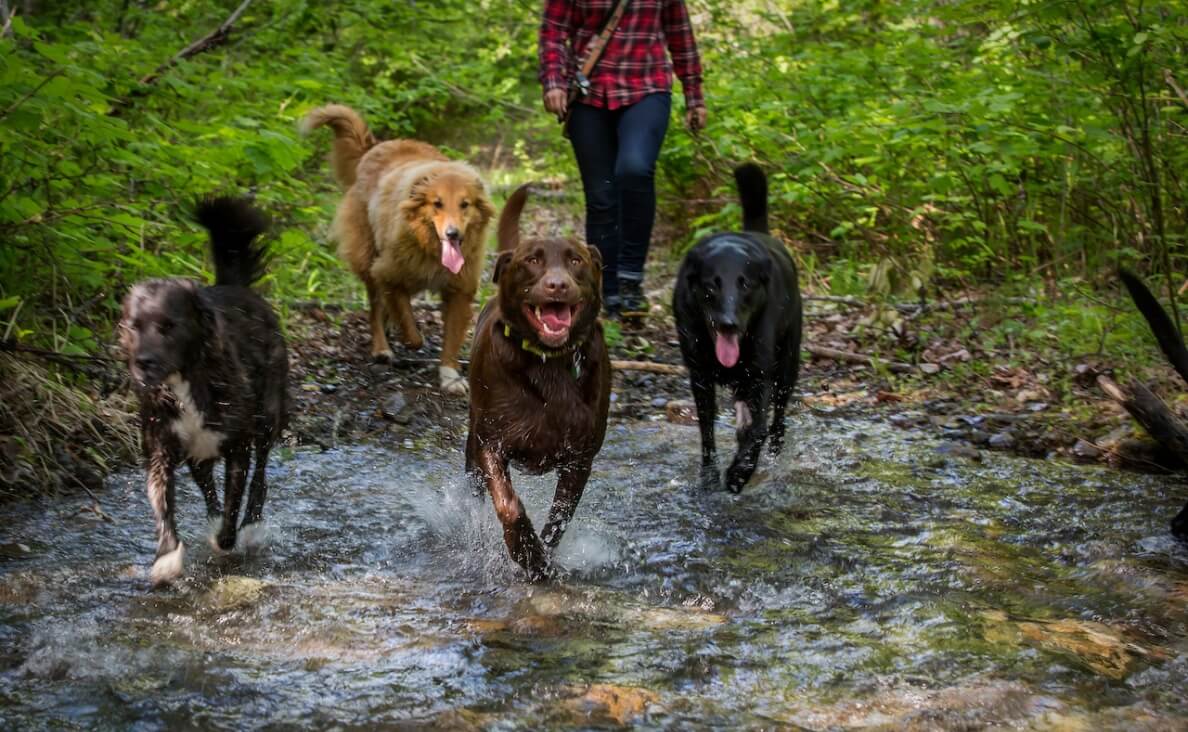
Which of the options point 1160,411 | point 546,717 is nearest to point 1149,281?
point 1160,411

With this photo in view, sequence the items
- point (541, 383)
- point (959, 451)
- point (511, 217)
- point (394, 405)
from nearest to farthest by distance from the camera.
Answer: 1. point (541, 383)
2. point (511, 217)
3. point (959, 451)
4. point (394, 405)

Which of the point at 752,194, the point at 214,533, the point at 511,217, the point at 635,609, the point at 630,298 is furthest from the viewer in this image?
the point at 630,298

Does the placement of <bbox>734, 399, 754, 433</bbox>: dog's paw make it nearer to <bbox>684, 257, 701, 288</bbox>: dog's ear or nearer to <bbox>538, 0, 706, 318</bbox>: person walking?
<bbox>684, 257, 701, 288</bbox>: dog's ear

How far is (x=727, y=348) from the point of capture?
5043 mm

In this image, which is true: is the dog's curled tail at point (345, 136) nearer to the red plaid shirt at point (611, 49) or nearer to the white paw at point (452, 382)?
the red plaid shirt at point (611, 49)

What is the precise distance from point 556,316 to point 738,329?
128cm

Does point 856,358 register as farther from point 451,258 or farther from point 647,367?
point 451,258

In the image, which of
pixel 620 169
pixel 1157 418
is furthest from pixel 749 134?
pixel 1157 418

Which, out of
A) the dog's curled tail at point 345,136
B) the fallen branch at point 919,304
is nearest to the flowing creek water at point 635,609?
the fallen branch at point 919,304

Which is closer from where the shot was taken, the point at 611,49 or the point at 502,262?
the point at 502,262

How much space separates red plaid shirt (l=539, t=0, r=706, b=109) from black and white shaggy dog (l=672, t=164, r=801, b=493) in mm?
2364

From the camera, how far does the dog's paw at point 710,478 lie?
18.0 ft

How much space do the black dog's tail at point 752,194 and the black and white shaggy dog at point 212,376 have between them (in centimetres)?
264

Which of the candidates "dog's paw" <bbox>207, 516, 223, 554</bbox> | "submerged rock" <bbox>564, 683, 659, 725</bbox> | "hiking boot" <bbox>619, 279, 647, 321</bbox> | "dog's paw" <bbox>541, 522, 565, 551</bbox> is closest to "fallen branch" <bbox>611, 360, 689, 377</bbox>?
"hiking boot" <bbox>619, 279, 647, 321</bbox>
